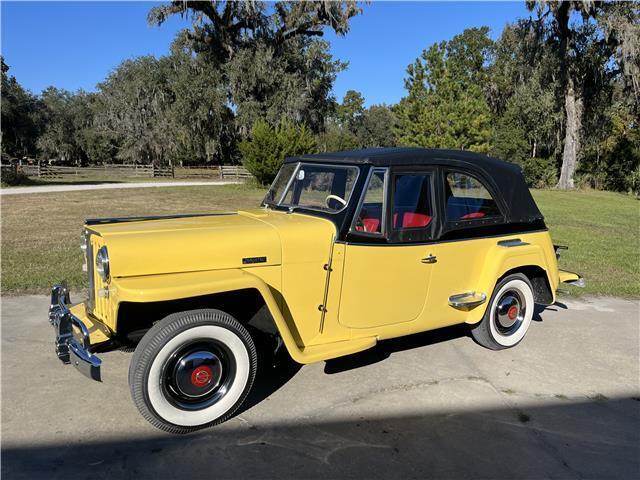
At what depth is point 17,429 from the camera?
3.19m

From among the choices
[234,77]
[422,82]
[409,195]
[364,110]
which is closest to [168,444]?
[409,195]

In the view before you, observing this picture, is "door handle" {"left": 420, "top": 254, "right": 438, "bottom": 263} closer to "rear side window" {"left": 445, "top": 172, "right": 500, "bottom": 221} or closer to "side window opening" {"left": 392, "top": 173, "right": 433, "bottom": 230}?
"side window opening" {"left": 392, "top": 173, "right": 433, "bottom": 230}

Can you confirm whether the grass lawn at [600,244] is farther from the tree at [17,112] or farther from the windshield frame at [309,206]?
the tree at [17,112]

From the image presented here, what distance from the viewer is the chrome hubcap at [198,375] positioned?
3207 millimetres

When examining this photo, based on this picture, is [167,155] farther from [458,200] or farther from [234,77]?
Answer: [458,200]

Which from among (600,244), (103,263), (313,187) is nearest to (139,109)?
(600,244)

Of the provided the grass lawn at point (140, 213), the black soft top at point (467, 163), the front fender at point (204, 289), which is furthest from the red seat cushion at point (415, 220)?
the grass lawn at point (140, 213)

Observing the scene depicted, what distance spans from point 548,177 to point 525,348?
3448 centimetres

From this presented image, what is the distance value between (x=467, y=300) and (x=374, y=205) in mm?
1228

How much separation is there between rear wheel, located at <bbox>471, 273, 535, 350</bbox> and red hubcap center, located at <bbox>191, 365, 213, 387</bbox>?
271 cm

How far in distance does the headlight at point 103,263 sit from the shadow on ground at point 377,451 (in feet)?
3.45

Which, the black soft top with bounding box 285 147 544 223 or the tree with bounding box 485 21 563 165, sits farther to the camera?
the tree with bounding box 485 21 563 165

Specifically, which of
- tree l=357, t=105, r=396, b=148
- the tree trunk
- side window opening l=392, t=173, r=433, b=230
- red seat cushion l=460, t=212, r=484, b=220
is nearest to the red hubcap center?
side window opening l=392, t=173, r=433, b=230

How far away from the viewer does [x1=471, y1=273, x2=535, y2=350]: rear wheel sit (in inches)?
187
